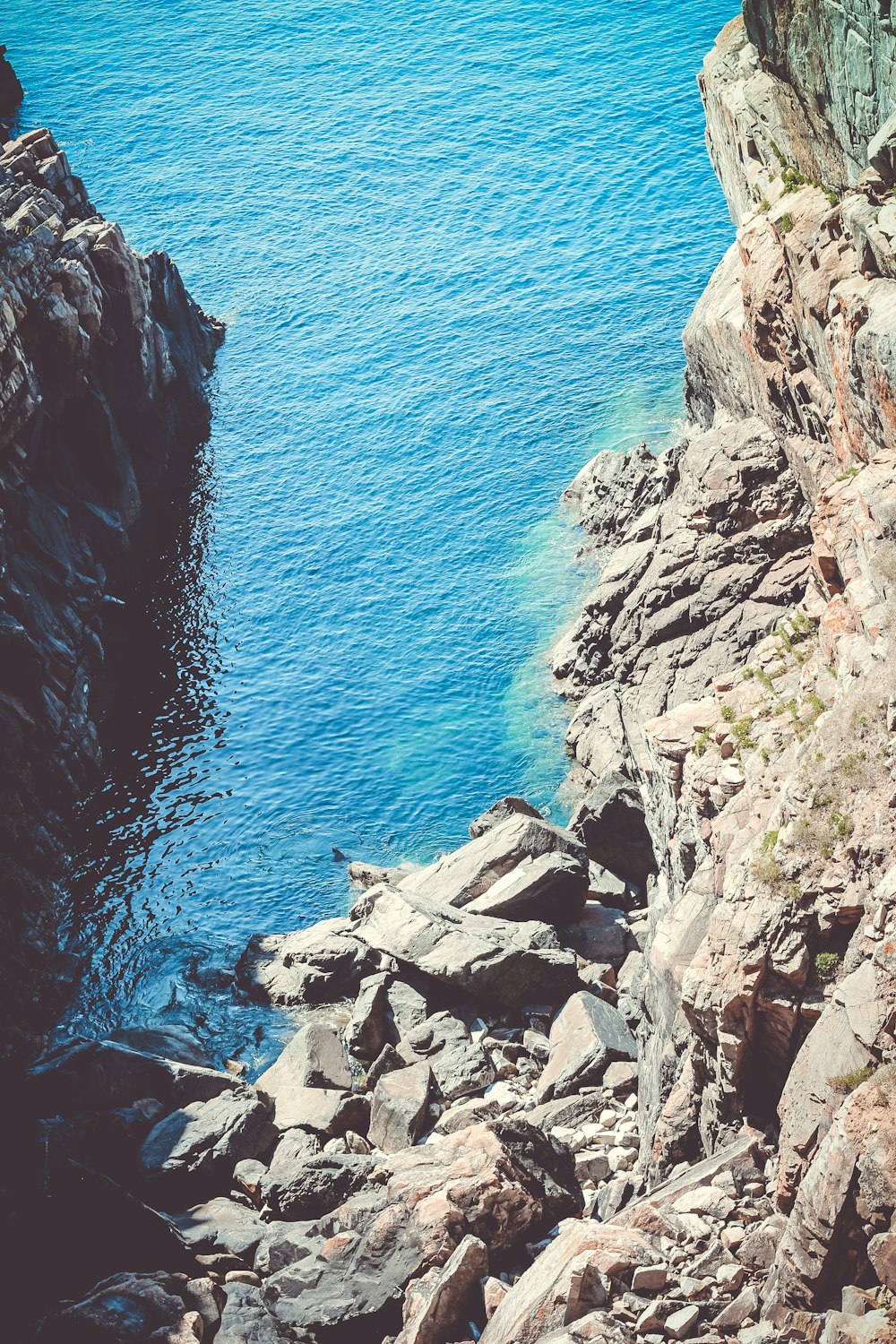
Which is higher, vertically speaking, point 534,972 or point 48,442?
point 48,442

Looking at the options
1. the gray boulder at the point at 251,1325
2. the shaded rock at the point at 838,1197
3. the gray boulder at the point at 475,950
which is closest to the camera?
the shaded rock at the point at 838,1197

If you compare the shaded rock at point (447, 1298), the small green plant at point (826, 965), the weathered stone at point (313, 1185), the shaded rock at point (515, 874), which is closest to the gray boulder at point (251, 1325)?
the shaded rock at point (447, 1298)

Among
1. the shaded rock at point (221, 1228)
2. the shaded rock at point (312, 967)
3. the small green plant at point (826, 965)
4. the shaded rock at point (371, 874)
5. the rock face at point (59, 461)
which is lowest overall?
the small green plant at point (826, 965)

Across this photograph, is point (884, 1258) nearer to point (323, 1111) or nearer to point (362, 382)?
point (323, 1111)

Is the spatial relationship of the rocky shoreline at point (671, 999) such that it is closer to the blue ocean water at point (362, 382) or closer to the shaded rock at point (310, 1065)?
the shaded rock at point (310, 1065)

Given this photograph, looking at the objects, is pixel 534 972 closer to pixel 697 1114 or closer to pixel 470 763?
pixel 697 1114

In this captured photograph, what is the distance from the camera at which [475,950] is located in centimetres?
3192

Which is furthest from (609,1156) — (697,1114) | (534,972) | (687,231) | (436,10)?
(436,10)

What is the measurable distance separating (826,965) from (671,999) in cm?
480

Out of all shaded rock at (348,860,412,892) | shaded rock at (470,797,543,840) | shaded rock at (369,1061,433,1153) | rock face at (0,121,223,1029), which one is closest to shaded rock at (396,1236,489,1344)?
shaded rock at (369,1061,433,1153)

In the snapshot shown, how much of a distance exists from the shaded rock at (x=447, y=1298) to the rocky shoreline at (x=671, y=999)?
0.06 meters

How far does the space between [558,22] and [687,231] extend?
40.0 meters

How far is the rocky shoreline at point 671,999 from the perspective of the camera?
16984 mm

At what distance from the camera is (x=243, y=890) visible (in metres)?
43.1
